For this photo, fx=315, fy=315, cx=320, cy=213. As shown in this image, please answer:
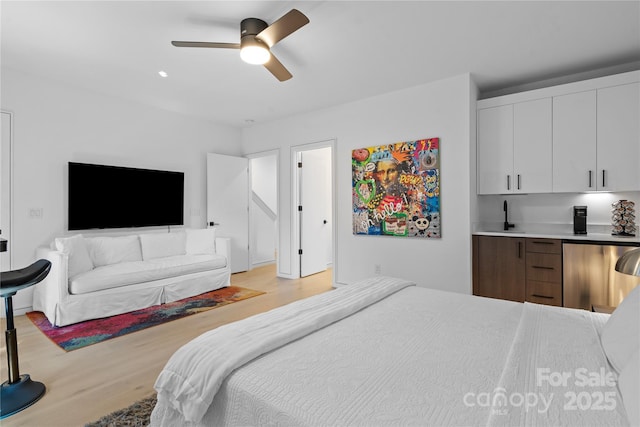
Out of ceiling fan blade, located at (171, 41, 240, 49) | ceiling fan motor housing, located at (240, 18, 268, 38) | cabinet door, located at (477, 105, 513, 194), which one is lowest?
cabinet door, located at (477, 105, 513, 194)

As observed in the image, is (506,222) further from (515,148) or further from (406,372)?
(406,372)

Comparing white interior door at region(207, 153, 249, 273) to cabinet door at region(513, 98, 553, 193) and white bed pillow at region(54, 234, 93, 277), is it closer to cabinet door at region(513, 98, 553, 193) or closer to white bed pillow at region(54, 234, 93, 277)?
white bed pillow at region(54, 234, 93, 277)

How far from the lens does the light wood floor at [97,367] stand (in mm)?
1829

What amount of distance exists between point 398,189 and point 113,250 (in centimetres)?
365

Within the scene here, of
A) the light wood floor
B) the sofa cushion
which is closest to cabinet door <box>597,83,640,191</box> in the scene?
the light wood floor

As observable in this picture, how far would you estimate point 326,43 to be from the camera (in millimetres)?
2852

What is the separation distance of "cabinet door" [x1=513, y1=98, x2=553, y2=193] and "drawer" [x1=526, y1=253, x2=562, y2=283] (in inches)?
29.6

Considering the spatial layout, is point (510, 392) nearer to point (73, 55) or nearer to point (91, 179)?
point (73, 55)

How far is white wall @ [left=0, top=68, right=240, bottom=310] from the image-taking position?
3490mm

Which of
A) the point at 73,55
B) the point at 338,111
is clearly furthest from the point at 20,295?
the point at 338,111

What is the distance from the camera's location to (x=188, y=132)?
5141 millimetres

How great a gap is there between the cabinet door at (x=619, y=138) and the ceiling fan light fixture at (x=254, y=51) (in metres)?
3.29

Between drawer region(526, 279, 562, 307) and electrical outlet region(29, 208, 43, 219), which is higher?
electrical outlet region(29, 208, 43, 219)

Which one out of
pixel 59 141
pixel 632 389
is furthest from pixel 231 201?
pixel 632 389
